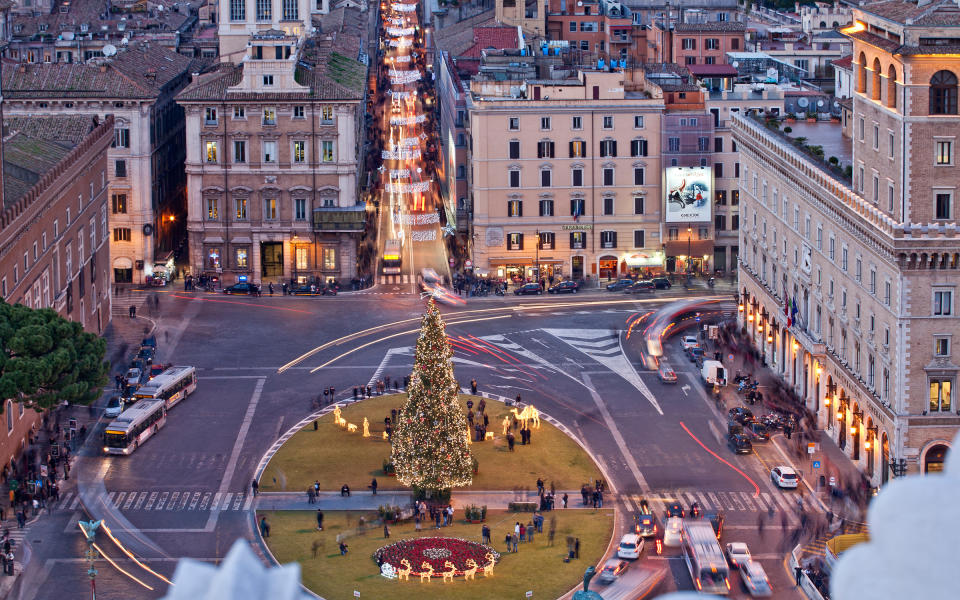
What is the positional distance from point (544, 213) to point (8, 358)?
7640cm

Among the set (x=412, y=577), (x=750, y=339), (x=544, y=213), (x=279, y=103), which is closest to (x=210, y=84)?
(x=279, y=103)

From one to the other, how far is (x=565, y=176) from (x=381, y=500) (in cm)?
6596

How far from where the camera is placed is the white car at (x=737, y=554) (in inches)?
3022

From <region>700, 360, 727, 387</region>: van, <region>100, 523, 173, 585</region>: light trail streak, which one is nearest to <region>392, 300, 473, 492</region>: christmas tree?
<region>100, 523, 173, 585</region>: light trail streak

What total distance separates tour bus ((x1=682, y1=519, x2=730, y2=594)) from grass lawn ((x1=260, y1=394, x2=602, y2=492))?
534 inches

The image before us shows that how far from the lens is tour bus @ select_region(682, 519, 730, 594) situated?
74562 millimetres

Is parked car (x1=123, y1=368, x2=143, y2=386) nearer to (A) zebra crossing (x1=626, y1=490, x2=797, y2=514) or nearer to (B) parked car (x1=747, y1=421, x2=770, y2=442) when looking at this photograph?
(A) zebra crossing (x1=626, y1=490, x2=797, y2=514)

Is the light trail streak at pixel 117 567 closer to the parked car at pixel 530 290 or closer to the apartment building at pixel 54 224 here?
the apartment building at pixel 54 224

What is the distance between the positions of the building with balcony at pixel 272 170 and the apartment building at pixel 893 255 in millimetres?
55356

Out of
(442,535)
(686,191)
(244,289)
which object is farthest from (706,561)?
(686,191)

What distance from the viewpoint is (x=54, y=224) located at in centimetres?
11200

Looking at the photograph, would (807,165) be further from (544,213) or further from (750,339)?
(544,213)

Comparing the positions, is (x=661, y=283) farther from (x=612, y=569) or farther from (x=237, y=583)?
(x=237, y=583)

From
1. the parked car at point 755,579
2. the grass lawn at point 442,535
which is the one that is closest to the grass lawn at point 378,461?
the grass lawn at point 442,535
